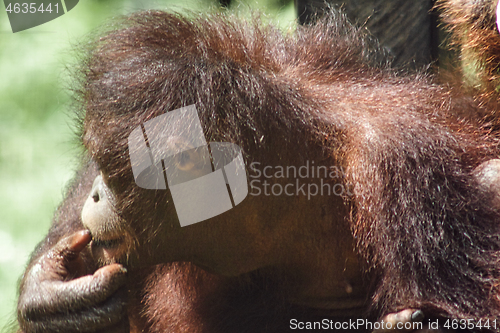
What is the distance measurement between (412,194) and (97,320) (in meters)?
1.03

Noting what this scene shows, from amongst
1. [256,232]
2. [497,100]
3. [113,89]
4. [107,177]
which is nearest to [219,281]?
[256,232]

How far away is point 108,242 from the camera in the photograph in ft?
5.49

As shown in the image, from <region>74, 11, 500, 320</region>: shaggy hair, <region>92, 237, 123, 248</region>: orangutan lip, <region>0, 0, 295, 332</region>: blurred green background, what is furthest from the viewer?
<region>0, 0, 295, 332</region>: blurred green background

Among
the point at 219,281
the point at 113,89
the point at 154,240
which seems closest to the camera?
the point at 113,89

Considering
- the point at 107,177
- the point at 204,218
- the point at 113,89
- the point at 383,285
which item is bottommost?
the point at 383,285

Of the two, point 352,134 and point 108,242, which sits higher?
point 352,134

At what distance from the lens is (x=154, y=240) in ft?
5.25

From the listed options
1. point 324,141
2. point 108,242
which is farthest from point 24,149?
point 324,141

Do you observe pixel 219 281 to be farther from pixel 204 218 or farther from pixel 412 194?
pixel 412 194

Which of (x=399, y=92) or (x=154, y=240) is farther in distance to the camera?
(x=399, y=92)

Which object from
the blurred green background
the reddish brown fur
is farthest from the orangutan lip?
the blurred green background

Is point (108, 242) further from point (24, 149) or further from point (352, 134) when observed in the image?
point (24, 149)

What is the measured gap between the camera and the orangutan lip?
5.42 ft

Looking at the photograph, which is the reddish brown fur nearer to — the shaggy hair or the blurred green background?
the shaggy hair
